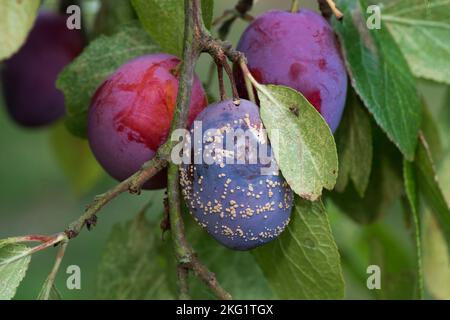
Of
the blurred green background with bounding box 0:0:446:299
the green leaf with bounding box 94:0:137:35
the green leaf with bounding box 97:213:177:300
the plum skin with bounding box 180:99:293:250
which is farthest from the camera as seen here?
the blurred green background with bounding box 0:0:446:299

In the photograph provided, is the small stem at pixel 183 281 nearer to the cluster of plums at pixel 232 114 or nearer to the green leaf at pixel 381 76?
the cluster of plums at pixel 232 114

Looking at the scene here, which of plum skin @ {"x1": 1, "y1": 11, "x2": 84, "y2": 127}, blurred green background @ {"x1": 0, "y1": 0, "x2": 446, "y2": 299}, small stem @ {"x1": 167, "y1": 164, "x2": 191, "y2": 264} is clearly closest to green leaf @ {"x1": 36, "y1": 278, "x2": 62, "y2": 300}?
small stem @ {"x1": 167, "y1": 164, "x2": 191, "y2": 264}

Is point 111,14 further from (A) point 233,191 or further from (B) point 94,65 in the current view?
(A) point 233,191

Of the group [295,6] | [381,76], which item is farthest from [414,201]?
[295,6]

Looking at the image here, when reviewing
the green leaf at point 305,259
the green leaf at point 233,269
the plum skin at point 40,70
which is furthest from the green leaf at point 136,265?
the plum skin at point 40,70

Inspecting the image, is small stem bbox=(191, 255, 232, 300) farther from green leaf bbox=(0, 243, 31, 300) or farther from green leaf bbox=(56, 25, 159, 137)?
green leaf bbox=(56, 25, 159, 137)
